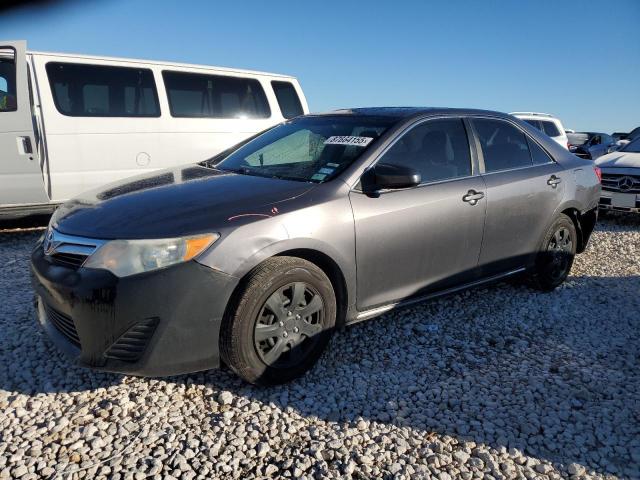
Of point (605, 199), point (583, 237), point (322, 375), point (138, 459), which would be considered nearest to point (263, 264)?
point (322, 375)

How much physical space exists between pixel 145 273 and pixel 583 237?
412cm

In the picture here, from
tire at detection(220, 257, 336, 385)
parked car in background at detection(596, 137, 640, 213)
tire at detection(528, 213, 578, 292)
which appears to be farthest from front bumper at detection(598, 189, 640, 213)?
tire at detection(220, 257, 336, 385)

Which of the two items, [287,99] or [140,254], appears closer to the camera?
[140,254]

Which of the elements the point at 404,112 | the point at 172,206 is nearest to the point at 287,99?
the point at 404,112

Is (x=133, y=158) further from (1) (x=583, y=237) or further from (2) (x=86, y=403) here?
(1) (x=583, y=237)

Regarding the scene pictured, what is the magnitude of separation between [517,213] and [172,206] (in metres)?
2.62

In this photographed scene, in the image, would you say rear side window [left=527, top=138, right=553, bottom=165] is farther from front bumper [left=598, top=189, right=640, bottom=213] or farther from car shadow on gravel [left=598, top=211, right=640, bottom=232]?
front bumper [left=598, top=189, right=640, bottom=213]

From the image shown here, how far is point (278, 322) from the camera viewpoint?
280 centimetres

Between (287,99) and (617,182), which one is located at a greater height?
(287,99)

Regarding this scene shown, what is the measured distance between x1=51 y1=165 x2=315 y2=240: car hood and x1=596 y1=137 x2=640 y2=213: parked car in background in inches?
263

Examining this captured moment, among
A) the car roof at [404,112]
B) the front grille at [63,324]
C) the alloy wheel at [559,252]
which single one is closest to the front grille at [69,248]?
the front grille at [63,324]

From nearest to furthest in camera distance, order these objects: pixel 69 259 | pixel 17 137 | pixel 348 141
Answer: pixel 69 259
pixel 348 141
pixel 17 137

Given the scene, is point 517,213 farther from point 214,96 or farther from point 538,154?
point 214,96

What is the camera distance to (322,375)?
3.07m
